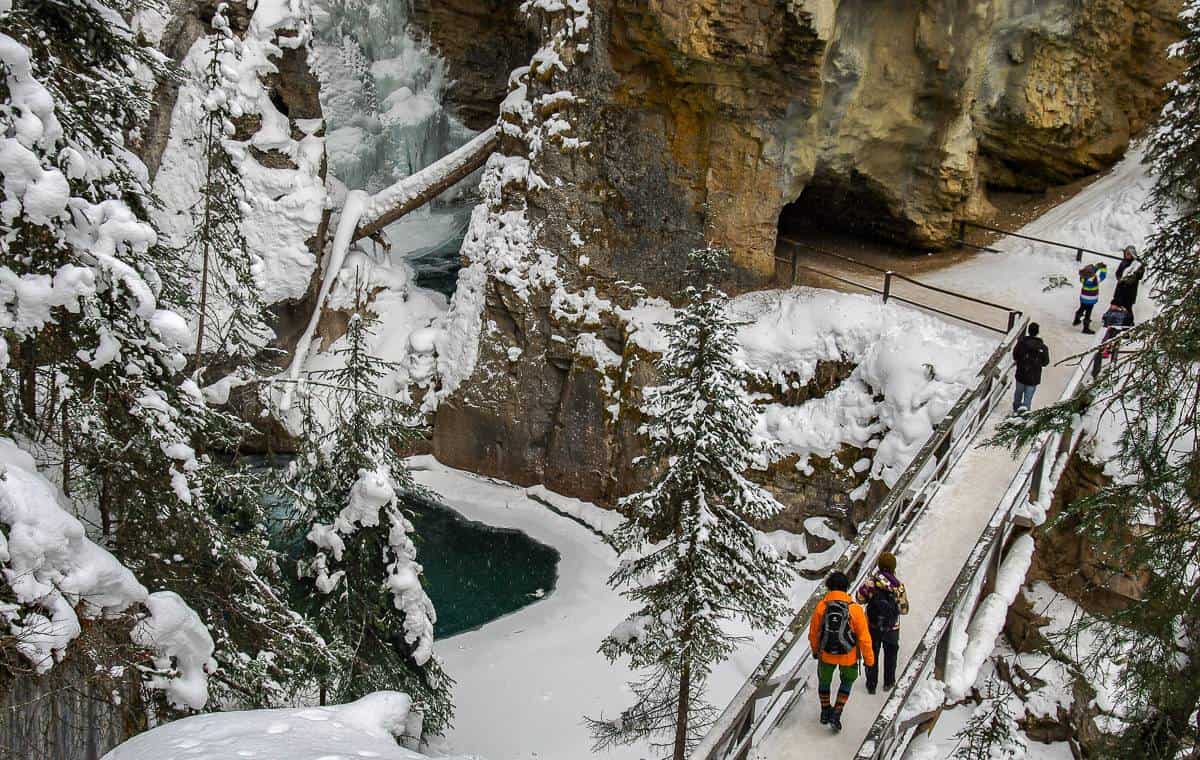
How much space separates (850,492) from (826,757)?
A: 10192 mm

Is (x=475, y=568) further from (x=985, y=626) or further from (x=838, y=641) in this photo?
(x=838, y=641)

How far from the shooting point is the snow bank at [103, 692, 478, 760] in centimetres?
495

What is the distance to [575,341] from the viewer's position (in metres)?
20.3

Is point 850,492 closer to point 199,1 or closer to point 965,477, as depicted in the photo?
point 965,477

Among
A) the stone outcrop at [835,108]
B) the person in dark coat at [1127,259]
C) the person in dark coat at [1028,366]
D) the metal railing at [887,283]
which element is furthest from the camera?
the stone outcrop at [835,108]

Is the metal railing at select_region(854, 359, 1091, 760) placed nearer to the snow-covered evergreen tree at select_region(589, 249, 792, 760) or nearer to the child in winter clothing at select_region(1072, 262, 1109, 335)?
the snow-covered evergreen tree at select_region(589, 249, 792, 760)

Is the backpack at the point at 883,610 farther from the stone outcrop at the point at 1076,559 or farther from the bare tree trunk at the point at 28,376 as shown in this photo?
the bare tree trunk at the point at 28,376

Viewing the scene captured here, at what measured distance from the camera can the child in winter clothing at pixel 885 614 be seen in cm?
790

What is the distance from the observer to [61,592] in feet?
19.3

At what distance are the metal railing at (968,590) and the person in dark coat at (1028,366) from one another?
1.08m

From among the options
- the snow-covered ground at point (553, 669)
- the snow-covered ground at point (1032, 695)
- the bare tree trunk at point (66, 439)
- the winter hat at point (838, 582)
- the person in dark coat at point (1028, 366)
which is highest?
the person in dark coat at point (1028, 366)

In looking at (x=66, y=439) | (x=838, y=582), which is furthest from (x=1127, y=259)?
(x=66, y=439)

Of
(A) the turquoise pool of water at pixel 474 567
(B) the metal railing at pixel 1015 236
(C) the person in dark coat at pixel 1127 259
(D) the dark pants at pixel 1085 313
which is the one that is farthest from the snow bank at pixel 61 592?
(B) the metal railing at pixel 1015 236

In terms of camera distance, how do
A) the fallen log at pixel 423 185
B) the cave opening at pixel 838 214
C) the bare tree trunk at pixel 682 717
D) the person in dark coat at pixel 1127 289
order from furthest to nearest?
1. the fallen log at pixel 423 185
2. the cave opening at pixel 838 214
3. the person in dark coat at pixel 1127 289
4. the bare tree trunk at pixel 682 717
